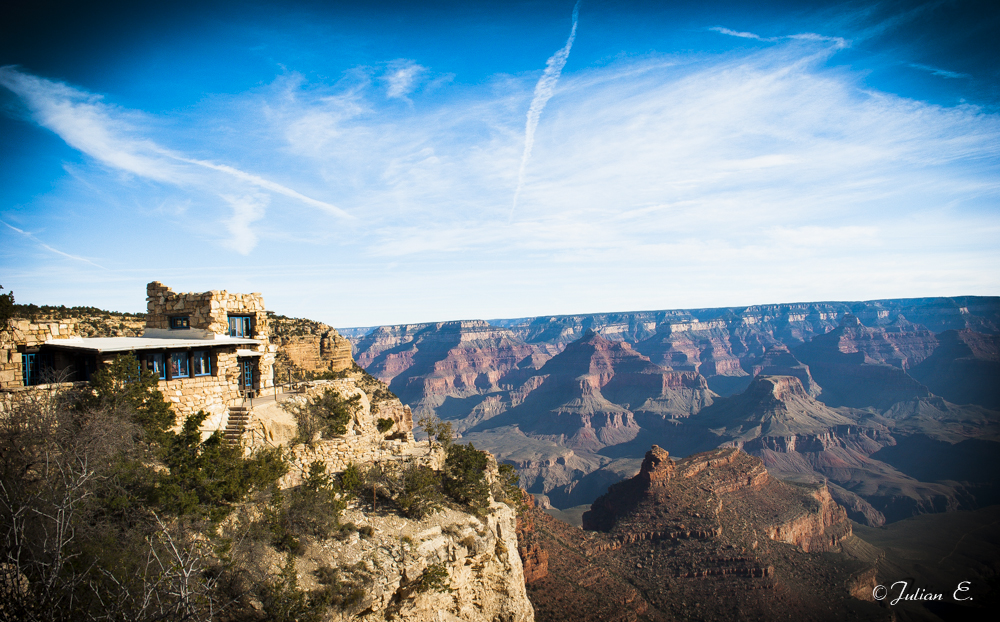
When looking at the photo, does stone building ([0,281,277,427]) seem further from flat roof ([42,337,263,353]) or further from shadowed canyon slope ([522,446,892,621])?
shadowed canyon slope ([522,446,892,621])

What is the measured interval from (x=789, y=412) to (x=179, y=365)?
128m

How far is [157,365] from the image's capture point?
18.2m

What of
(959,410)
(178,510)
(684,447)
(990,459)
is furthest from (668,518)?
(959,410)

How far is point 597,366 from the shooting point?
6565 inches

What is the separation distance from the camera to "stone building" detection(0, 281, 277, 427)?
1731 cm

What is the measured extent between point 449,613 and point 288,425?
1003 centimetres

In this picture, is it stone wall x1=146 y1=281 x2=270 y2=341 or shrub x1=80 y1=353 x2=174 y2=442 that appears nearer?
shrub x1=80 y1=353 x2=174 y2=442

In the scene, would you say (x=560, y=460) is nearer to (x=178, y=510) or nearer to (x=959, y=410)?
(x=178, y=510)

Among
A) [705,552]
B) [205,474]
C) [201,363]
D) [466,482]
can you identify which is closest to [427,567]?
[466,482]

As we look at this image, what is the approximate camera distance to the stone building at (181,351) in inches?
682

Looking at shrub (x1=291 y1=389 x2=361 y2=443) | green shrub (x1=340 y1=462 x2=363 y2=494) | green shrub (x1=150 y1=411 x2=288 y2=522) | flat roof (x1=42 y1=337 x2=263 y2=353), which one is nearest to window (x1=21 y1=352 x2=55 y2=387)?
flat roof (x1=42 y1=337 x2=263 y2=353)

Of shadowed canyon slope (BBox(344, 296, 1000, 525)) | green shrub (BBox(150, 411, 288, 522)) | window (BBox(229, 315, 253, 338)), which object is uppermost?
window (BBox(229, 315, 253, 338))

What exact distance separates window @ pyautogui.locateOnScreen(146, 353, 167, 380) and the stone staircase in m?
2.81

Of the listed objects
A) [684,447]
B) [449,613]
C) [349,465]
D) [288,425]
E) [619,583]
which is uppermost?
[288,425]
